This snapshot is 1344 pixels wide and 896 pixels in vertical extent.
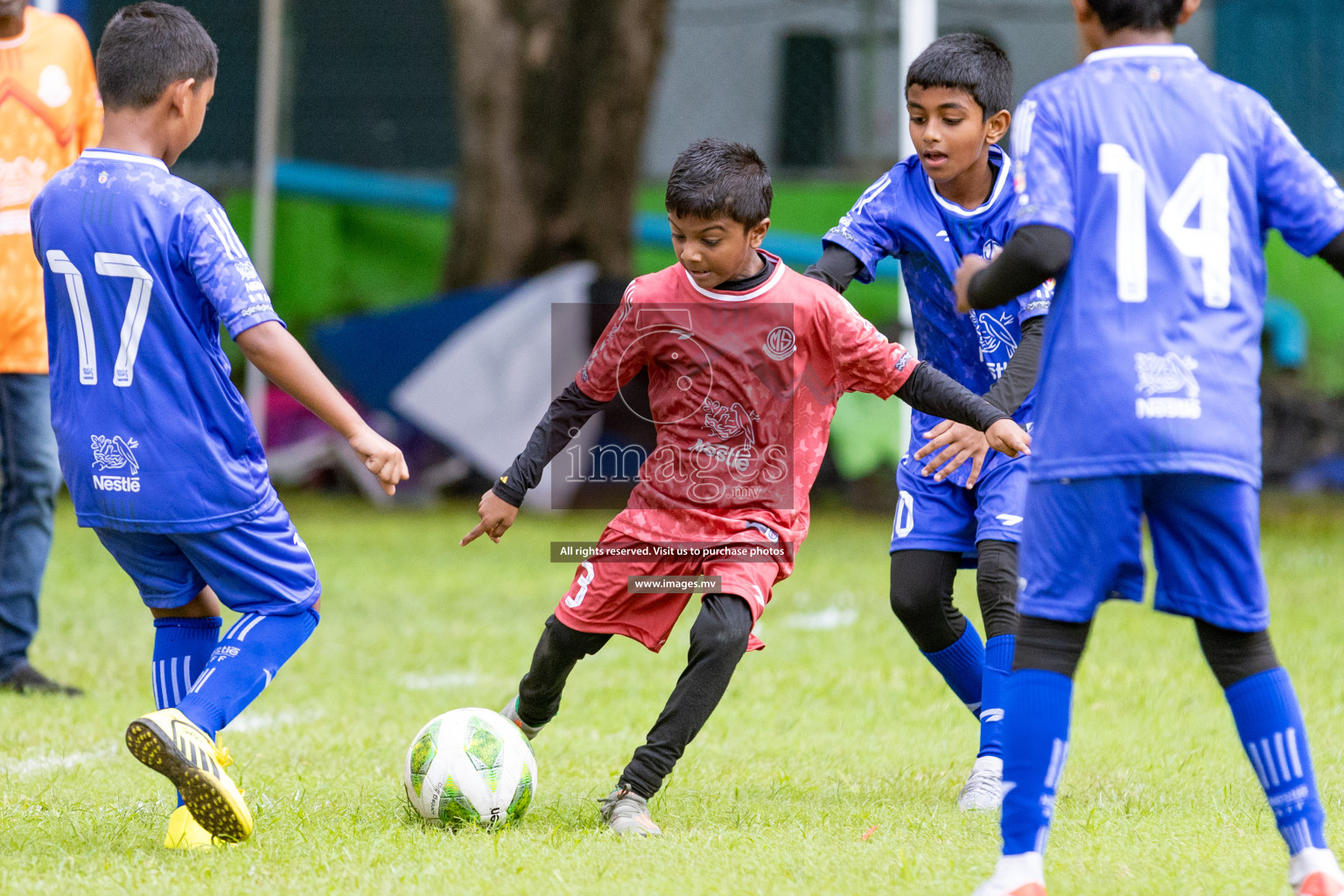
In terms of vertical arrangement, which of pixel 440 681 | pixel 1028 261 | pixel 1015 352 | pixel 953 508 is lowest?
pixel 440 681

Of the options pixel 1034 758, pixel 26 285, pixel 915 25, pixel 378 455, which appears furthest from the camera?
pixel 915 25

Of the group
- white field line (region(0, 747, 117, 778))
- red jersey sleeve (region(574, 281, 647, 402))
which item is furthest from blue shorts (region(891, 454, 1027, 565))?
white field line (region(0, 747, 117, 778))

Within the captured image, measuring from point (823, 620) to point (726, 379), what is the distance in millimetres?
3656

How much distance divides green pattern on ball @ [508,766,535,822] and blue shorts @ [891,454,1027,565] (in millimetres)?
1153

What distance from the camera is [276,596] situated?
3.38 metres

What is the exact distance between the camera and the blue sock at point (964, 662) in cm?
412

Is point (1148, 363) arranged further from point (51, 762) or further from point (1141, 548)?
point (51, 762)

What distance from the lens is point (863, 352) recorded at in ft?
11.8

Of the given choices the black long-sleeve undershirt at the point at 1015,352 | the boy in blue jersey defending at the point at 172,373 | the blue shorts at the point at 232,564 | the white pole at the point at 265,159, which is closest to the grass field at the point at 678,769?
the boy in blue jersey defending at the point at 172,373

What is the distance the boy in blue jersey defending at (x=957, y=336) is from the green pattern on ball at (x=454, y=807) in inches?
47.8

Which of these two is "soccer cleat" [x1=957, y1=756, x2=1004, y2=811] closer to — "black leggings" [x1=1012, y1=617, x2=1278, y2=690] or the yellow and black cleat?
"black leggings" [x1=1012, y1=617, x2=1278, y2=690]

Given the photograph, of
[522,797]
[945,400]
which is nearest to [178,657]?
[522,797]

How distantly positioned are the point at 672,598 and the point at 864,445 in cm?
733

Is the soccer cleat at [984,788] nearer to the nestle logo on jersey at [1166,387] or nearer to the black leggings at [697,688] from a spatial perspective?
the black leggings at [697,688]
